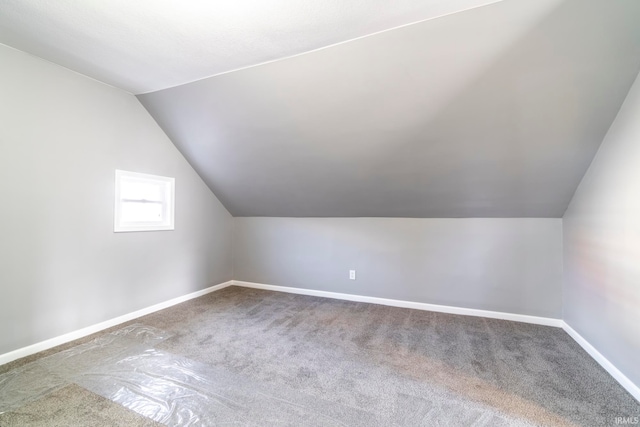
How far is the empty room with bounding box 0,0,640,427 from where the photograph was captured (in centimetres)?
161

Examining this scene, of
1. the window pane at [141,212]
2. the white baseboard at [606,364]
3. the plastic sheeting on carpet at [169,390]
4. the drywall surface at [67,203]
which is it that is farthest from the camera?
the window pane at [141,212]

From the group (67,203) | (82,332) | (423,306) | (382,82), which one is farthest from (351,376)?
(67,203)

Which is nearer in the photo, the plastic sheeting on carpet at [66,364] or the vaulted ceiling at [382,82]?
the vaulted ceiling at [382,82]

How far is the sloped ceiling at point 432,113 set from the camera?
5.31 ft

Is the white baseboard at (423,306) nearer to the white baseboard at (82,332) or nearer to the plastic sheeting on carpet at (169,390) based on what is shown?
the white baseboard at (82,332)

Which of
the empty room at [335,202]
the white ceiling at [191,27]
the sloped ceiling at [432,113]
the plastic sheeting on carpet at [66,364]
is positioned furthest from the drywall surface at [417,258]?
the white ceiling at [191,27]

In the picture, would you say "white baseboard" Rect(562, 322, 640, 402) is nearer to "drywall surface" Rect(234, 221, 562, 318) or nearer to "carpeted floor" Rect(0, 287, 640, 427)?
"carpeted floor" Rect(0, 287, 640, 427)

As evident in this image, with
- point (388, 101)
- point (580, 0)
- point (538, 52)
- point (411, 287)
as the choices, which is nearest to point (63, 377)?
point (388, 101)

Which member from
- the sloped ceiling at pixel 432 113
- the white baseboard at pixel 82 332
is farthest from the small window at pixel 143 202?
the white baseboard at pixel 82 332

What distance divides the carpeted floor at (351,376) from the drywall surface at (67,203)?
33 cm

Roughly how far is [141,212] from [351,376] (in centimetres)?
272

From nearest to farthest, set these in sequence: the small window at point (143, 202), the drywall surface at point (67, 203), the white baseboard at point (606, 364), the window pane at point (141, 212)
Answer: the white baseboard at point (606, 364) → the drywall surface at point (67, 203) → the small window at point (143, 202) → the window pane at point (141, 212)

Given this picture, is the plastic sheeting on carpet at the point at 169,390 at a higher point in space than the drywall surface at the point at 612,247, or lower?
lower

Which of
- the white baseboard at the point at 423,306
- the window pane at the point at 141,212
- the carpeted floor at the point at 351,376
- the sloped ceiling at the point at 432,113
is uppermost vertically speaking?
the sloped ceiling at the point at 432,113
